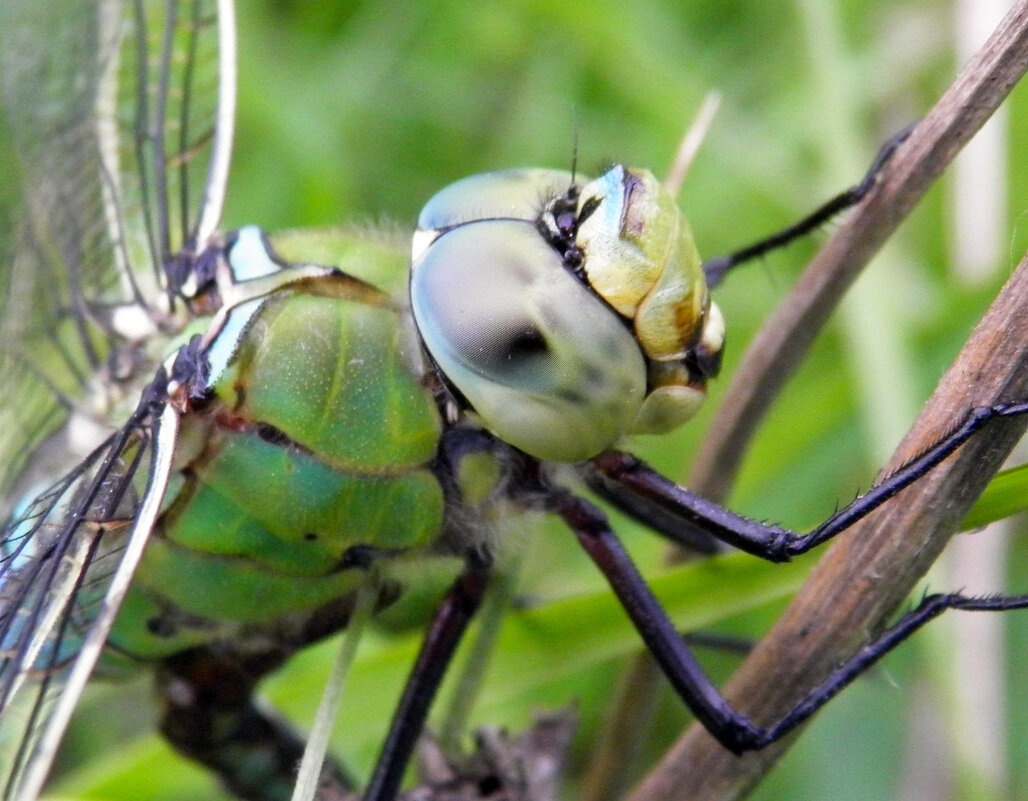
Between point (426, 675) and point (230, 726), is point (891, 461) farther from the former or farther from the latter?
point (230, 726)

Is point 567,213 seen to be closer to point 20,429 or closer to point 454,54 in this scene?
Result: point 20,429

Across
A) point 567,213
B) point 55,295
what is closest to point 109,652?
point 55,295

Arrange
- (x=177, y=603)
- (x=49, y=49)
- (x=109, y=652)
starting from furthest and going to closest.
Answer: (x=49, y=49) < (x=109, y=652) < (x=177, y=603)

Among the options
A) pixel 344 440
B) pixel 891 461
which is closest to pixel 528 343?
pixel 344 440

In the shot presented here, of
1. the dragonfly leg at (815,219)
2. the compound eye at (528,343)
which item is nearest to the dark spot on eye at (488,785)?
the compound eye at (528,343)

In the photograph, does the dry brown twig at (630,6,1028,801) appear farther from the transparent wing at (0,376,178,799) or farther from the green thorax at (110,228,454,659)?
the transparent wing at (0,376,178,799)

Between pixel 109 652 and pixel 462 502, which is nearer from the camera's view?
pixel 462 502

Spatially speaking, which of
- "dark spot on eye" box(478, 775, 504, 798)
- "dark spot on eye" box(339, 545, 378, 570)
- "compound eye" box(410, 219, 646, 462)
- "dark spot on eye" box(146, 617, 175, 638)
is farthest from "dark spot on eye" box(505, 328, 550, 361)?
"dark spot on eye" box(146, 617, 175, 638)
